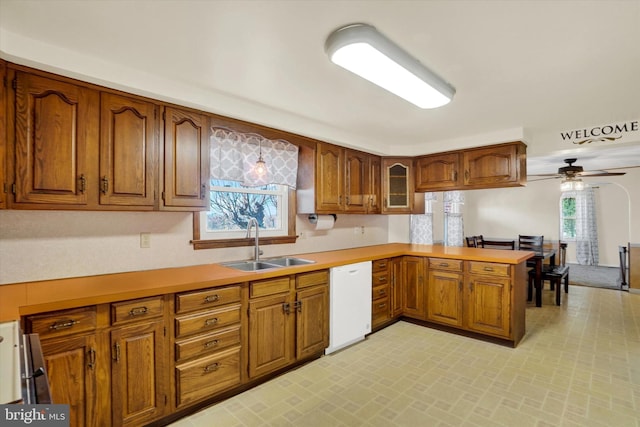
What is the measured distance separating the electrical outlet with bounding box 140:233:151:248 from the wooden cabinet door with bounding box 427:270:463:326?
286 centimetres

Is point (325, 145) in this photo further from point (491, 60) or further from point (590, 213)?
point (590, 213)

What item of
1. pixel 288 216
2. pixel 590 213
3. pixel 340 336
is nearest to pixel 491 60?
pixel 288 216

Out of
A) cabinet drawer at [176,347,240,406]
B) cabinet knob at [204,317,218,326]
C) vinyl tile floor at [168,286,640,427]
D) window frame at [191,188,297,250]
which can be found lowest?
vinyl tile floor at [168,286,640,427]

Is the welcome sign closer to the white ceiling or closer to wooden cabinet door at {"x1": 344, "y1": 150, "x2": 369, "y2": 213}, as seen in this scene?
the white ceiling

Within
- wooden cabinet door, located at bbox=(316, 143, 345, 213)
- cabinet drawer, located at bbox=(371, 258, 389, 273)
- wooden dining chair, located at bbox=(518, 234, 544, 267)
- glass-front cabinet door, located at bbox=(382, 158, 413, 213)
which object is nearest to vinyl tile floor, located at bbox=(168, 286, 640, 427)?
cabinet drawer, located at bbox=(371, 258, 389, 273)

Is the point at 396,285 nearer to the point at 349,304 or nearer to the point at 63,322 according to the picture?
the point at 349,304

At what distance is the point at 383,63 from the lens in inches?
71.1

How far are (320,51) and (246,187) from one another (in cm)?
155

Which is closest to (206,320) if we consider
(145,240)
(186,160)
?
(145,240)

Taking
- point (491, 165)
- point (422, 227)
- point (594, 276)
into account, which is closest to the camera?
point (491, 165)

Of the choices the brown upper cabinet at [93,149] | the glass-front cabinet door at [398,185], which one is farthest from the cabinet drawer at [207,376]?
the glass-front cabinet door at [398,185]

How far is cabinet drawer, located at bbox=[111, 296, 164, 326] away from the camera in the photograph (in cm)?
173

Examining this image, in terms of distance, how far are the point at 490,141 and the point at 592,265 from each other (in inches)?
255

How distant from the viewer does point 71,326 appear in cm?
160
